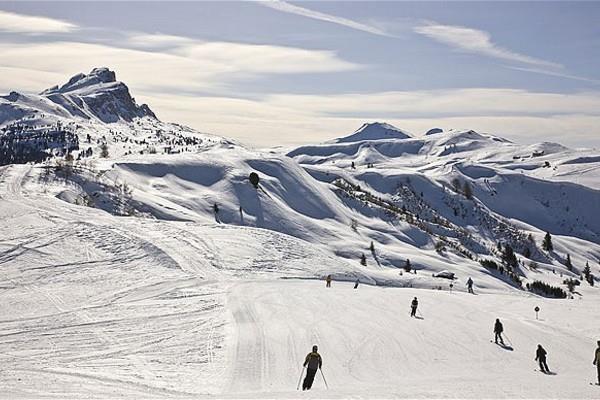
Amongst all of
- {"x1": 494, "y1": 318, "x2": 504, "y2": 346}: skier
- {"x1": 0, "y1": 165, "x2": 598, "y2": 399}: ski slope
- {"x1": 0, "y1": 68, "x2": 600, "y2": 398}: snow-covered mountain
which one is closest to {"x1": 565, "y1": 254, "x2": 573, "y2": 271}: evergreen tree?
{"x1": 0, "y1": 68, "x2": 600, "y2": 398}: snow-covered mountain

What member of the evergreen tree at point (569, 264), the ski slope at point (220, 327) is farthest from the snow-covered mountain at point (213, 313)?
the evergreen tree at point (569, 264)

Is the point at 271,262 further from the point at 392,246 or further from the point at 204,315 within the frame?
the point at 392,246

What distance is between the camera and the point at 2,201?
4850 cm

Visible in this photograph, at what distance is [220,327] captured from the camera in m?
25.2

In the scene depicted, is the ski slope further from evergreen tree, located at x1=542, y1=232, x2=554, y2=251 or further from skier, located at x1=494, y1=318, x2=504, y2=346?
evergreen tree, located at x1=542, y1=232, x2=554, y2=251

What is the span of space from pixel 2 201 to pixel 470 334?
39.8 metres

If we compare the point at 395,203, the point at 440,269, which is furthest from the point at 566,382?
the point at 395,203

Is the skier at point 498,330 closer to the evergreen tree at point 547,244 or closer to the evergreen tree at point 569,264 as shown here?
the evergreen tree at point 569,264

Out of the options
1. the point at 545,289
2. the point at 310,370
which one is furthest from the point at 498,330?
the point at 545,289

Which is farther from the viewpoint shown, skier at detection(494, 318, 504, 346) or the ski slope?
skier at detection(494, 318, 504, 346)

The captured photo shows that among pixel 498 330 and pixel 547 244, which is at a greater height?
pixel 498 330

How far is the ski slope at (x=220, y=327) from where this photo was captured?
1833cm

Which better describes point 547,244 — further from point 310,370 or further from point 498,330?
point 310,370

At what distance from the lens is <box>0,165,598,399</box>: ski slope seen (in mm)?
18328
